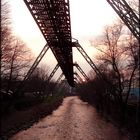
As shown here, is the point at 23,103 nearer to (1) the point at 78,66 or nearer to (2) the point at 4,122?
(1) the point at 78,66

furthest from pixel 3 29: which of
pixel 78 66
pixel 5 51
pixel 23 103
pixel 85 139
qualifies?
pixel 78 66

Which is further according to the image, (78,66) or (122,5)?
(78,66)

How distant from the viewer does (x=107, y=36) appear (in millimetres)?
43375

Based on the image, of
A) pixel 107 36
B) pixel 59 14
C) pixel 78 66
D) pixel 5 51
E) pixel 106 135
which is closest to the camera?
pixel 59 14

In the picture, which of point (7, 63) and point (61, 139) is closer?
point (61, 139)

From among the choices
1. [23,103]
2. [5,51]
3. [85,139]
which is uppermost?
[5,51]

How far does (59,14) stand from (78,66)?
36.6 meters

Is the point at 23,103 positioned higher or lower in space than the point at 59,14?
lower

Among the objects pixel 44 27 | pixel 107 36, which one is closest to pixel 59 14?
pixel 44 27

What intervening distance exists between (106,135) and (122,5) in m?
12.4

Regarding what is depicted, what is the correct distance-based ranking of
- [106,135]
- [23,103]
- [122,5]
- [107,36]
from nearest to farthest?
[122,5], [106,135], [107,36], [23,103]

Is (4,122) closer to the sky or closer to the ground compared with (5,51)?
closer to the ground

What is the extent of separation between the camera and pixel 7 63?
39312 mm

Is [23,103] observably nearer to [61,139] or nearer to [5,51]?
[5,51]
